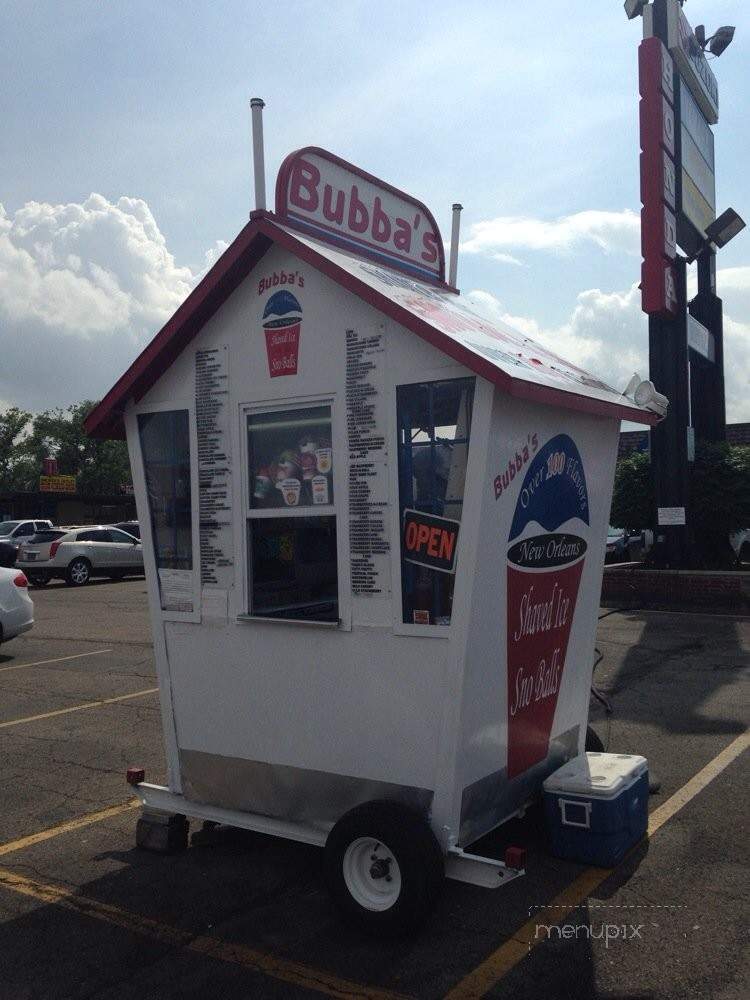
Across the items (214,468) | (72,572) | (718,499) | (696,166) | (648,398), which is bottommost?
(72,572)

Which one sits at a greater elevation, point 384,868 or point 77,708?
point 384,868

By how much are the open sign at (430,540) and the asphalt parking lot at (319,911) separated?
1634mm

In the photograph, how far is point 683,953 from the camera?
3916 millimetres

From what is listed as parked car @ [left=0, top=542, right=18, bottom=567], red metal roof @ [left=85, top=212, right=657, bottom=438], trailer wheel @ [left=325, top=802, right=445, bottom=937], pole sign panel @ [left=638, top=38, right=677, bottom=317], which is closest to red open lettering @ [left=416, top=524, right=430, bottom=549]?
red metal roof @ [left=85, top=212, right=657, bottom=438]

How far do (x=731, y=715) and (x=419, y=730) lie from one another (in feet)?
15.3

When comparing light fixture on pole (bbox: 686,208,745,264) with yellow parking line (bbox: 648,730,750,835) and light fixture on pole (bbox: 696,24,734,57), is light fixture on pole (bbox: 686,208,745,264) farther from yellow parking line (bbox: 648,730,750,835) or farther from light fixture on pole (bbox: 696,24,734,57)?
yellow parking line (bbox: 648,730,750,835)

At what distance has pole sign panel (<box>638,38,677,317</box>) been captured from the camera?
17.3 m

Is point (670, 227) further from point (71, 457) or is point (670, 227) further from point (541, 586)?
point (71, 457)

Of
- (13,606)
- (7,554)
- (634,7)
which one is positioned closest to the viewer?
(13,606)

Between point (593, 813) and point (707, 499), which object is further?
point (707, 499)

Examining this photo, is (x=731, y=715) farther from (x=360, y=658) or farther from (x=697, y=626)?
(x=697, y=626)

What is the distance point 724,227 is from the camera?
19.5 metres

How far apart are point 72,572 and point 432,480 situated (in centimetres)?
2141

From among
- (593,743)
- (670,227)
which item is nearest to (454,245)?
(593,743)
